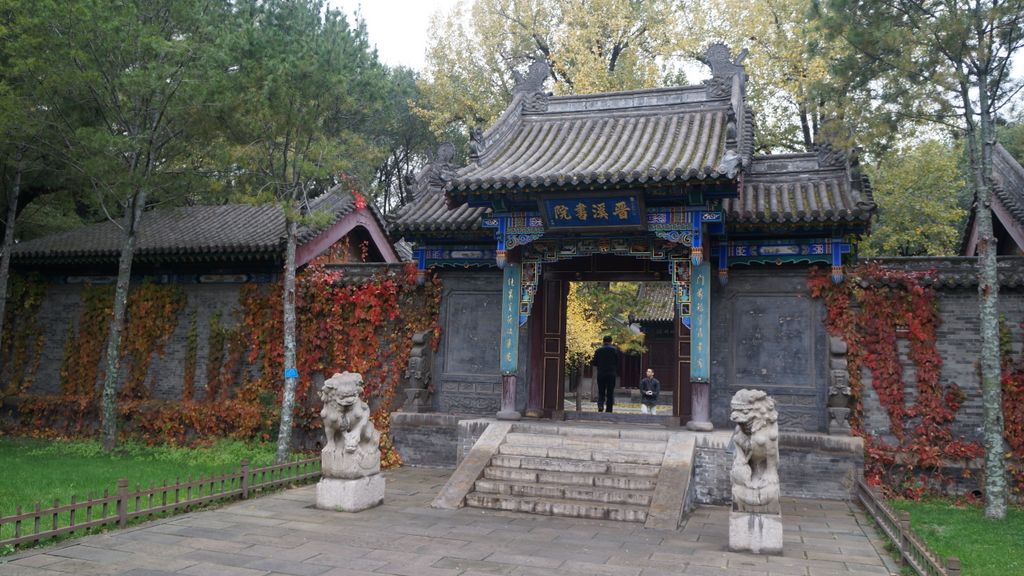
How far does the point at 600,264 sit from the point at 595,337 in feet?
24.5

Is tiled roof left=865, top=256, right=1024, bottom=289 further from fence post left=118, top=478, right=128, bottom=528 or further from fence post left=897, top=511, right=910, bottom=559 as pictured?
fence post left=118, top=478, right=128, bottom=528

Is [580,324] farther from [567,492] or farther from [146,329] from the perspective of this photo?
[567,492]

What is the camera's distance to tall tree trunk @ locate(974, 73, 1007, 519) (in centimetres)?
868

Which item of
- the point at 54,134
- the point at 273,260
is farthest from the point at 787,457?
the point at 54,134

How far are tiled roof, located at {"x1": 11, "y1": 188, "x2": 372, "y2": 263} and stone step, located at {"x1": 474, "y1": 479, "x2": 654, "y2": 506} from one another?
6.04m

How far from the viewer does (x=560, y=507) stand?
26.8 ft

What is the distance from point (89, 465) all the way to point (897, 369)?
11.8 m

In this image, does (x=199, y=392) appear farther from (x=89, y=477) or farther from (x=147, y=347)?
(x=89, y=477)

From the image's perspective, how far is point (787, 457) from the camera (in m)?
9.81

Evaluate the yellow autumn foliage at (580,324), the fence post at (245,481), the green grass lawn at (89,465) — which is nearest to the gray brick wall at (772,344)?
the fence post at (245,481)

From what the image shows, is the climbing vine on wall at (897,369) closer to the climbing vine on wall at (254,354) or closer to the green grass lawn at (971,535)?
the green grass lawn at (971,535)

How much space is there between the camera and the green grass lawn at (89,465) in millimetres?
8875

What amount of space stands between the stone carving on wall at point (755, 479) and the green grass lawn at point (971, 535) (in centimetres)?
143

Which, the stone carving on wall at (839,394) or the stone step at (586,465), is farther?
the stone carving on wall at (839,394)
